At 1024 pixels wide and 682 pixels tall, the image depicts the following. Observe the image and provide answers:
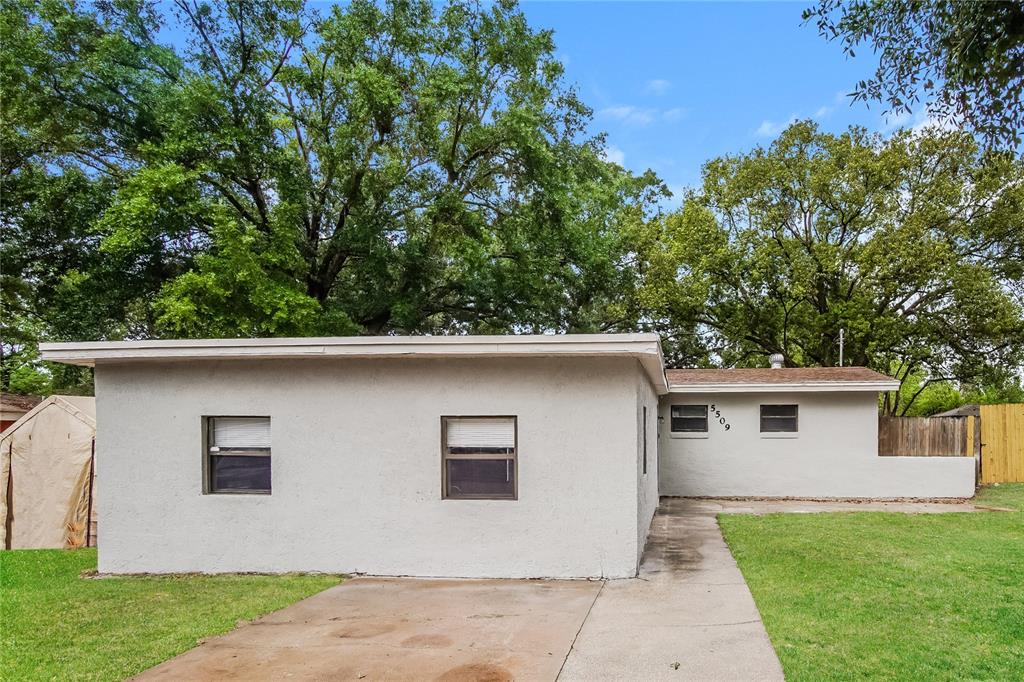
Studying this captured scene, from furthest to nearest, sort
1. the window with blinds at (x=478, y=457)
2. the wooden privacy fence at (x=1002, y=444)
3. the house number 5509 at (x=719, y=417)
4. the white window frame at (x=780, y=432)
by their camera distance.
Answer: the wooden privacy fence at (x=1002, y=444) → the house number 5509 at (x=719, y=417) → the white window frame at (x=780, y=432) → the window with blinds at (x=478, y=457)

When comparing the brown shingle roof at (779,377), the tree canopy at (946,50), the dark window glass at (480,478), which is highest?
the tree canopy at (946,50)

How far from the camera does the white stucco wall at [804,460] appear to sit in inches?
604

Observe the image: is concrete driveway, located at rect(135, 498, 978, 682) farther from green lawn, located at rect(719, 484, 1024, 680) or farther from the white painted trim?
the white painted trim

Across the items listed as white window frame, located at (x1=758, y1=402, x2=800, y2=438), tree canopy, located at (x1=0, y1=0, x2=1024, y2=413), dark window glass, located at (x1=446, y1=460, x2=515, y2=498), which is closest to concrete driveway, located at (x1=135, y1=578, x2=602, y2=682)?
dark window glass, located at (x1=446, y1=460, x2=515, y2=498)

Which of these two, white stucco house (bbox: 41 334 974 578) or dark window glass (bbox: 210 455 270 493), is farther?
dark window glass (bbox: 210 455 270 493)

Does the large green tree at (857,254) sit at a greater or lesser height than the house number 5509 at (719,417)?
greater

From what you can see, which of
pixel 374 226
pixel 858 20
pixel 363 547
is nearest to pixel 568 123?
pixel 374 226

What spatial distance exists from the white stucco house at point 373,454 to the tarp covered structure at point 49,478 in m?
2.00

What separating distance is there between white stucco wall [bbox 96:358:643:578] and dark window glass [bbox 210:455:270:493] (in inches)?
6.6

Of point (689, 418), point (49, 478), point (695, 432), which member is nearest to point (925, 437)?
point (695, 432)

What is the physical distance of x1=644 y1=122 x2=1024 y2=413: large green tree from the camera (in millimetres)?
20516

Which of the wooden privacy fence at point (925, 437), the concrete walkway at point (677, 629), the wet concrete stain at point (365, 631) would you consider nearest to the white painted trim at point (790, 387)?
the wooden privacy fence at point (925, 437)

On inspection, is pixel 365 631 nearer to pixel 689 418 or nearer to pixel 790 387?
pixel 689 418

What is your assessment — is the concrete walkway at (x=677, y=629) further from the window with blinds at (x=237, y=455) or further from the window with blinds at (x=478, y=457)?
the window with blinds at (x=237, y=455)
